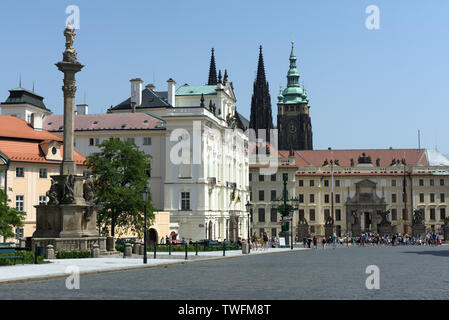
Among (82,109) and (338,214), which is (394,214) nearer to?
(338,214)

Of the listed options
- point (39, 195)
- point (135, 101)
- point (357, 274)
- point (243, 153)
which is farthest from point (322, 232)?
point (357, 274)

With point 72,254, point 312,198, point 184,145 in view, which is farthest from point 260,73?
point 72,254

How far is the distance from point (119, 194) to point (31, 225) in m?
10.4

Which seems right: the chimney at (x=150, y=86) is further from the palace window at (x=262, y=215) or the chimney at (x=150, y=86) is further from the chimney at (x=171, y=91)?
the palace window at (x=262, y=215)

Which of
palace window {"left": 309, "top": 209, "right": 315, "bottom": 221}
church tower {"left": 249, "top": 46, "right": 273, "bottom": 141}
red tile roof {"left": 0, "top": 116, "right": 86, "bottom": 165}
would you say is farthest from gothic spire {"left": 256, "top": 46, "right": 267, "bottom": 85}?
red tile roof {"left": 0, "top": 116, "right": 86, "bottom": 165}

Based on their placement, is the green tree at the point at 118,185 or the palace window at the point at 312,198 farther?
the palace window at the point at 312,198

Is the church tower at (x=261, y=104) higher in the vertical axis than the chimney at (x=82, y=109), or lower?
higher

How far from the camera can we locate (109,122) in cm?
8588

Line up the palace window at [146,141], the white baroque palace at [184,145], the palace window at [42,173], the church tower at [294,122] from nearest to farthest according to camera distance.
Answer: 1. the palace window at [42,173]
2. the white baroque palace at [184,145]
3. the palace window at [146,141]
4. the church tower at [294,122]

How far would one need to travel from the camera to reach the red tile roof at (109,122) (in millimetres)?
84312

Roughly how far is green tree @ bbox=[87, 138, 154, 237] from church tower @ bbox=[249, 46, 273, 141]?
4711 inches

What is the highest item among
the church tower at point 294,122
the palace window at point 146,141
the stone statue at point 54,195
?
the church tower at point 294,122

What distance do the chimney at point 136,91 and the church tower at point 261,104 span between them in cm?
8665

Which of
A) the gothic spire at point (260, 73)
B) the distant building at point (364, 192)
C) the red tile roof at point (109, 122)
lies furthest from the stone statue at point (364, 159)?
the red tile roof at point (109, 122)
